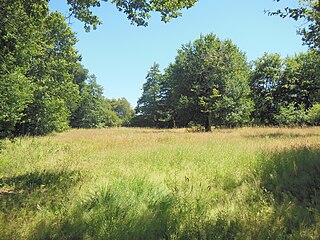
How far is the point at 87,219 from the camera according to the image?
4188 millimetres

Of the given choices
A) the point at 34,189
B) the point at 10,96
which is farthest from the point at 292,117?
the point at 34,189

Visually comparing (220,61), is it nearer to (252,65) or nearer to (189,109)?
(189,109)

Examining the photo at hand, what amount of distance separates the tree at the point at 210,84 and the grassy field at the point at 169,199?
15.8 m

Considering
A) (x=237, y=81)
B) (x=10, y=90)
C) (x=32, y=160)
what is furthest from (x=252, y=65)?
(x=32, y=160)

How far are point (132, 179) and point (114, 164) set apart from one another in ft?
6.60

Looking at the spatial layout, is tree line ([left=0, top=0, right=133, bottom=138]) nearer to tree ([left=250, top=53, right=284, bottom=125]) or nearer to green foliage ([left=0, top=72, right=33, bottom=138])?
green foliage ([left=0, top=72, right=33, bottom=138])

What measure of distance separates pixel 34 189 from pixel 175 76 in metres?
21.2

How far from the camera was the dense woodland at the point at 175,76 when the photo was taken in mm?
7102

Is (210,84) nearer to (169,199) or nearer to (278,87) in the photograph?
(169,199)

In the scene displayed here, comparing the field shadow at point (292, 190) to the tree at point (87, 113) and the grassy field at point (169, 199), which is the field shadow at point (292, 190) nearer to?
the grassy field at point (169, 199)

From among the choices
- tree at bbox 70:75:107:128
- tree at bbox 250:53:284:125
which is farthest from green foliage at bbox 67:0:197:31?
tree at bbox 70:75:107:128

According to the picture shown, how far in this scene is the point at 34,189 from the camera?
5.77 metres

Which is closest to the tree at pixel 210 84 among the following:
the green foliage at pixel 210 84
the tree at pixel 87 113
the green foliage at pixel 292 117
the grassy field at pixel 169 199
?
the green foliage at pixel 210 84

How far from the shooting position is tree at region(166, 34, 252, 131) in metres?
23.2
